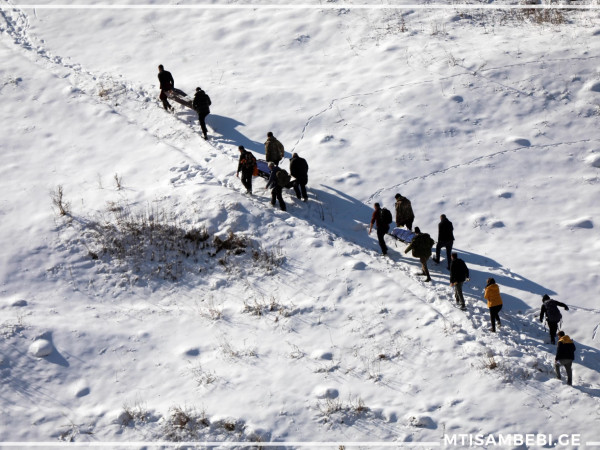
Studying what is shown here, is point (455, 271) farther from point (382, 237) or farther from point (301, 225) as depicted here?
point (301, 225)

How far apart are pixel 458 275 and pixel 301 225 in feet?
14.6

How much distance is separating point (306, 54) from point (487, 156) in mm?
8431

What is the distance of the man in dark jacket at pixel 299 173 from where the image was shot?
54.7ft

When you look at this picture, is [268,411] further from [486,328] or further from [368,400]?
[486,328]

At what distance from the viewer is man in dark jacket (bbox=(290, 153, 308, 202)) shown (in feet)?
54.7

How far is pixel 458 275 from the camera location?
45.3 feet

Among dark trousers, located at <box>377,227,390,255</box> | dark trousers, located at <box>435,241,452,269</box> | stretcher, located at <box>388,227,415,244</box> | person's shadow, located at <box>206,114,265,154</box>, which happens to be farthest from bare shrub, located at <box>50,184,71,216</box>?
dark trousers, located at <box>435,241,452,269</box>

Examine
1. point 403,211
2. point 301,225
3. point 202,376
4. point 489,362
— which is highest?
point 403,211

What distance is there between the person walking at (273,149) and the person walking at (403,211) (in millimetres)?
3847

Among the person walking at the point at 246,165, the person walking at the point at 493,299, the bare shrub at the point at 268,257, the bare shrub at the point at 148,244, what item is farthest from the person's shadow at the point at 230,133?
the person walking at the point at 493,299

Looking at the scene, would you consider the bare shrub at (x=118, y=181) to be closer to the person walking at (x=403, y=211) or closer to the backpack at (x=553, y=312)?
the person walking at (x=403, y=211)

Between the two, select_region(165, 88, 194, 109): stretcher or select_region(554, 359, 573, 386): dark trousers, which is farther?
select_region(165, 88, 194, 109): stretcher

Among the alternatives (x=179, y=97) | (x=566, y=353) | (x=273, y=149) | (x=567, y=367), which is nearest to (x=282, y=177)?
(x=273, y=149)

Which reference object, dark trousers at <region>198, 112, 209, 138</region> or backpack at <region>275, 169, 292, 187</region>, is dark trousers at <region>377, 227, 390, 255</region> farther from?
dark trousers at <region>198, 112, 209, 138</region>
